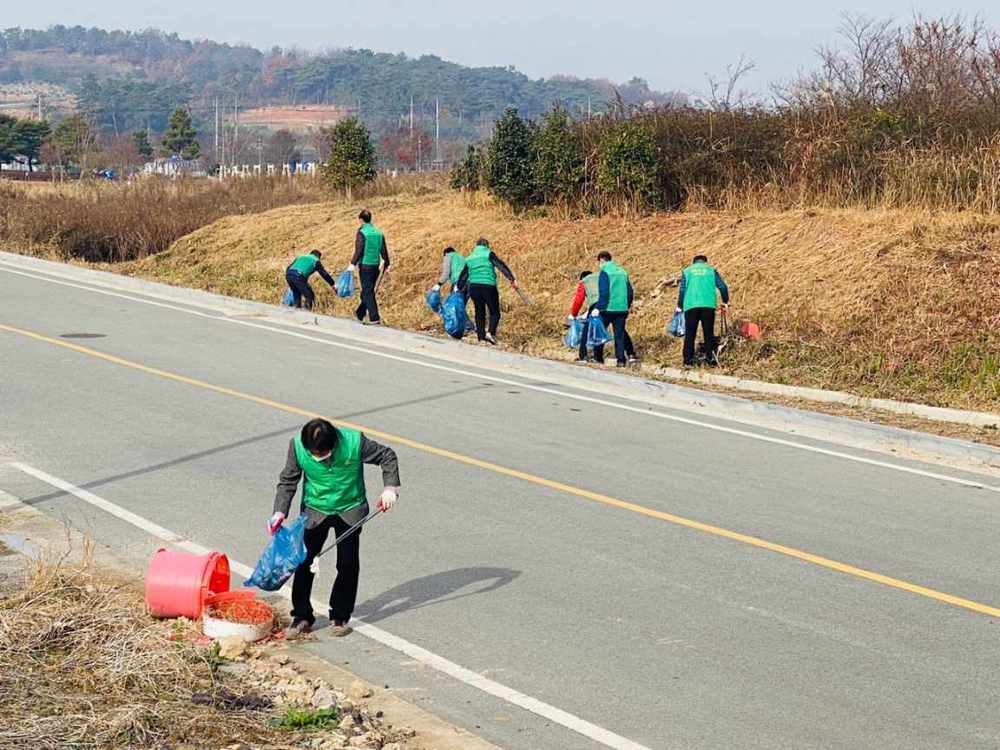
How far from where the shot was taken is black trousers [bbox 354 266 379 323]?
23.0 m

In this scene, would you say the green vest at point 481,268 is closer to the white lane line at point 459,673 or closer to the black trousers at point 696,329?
the black trousers at point 696,329

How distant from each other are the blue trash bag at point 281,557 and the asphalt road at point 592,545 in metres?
0.59

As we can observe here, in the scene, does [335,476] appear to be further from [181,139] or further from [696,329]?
[181,139]

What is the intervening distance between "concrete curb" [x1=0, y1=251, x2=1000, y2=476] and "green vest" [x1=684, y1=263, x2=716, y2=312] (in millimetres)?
1163

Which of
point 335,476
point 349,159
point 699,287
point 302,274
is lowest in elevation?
point 302,274

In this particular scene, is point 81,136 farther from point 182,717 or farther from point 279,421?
point 182,717

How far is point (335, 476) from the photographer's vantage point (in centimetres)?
852

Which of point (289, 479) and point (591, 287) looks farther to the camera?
point (591, 287)

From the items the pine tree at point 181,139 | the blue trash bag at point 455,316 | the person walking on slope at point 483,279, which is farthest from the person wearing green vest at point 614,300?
the pine tree at point 181,139

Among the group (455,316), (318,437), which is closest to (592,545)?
(318,437)

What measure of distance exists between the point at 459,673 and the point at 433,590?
1553 mm

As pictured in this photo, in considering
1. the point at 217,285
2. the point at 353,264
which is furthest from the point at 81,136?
the point at 353,264

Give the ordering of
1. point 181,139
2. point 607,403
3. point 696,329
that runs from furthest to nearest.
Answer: point 181,139
point 696,329
point 607,403

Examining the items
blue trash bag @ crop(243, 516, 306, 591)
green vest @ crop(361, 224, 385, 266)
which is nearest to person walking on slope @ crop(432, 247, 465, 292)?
green vest @ crop(361, 224, 385, 266)
